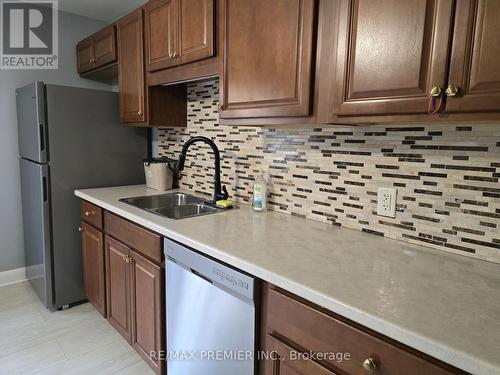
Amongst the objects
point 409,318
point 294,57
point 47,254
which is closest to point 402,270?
point 409,318

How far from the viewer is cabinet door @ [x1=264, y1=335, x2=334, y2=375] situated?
898 millimetres

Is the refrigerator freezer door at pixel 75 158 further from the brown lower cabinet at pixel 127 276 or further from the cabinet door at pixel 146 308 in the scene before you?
the cabinet door at pixel 146 308

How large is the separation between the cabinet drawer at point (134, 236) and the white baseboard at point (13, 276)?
1.48m

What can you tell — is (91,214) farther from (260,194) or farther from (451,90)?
(451,90)

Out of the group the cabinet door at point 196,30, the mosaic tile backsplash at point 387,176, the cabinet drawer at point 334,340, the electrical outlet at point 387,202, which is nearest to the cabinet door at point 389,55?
the mosaic tile backsplash at point 387,176

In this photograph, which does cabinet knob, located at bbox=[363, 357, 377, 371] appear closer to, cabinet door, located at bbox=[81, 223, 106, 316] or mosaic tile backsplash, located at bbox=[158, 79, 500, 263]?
mosaic tile backsplash, located at bbox=[158, 79, 500, 263]

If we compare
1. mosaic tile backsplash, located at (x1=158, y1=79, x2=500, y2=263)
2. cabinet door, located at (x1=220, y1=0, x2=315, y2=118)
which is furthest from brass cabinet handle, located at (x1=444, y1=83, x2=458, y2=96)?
cabinet door, located at (x1=220, y1=0, x2=315, y2=118)

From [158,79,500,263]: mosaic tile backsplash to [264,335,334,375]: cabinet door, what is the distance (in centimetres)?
64

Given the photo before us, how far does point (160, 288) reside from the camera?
150 centimetres

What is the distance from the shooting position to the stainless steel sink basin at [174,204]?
2.02 m

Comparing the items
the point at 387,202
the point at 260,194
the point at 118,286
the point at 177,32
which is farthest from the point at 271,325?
the point at 177,32

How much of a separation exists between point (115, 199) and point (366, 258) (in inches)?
61.1

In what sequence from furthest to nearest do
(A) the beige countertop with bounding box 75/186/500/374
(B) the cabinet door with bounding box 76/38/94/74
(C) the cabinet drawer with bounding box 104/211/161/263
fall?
1. (B) the cabinet door with bounding box 76/38/94/74
2. (C) the cabinet drawer with bounding box 104/211/161/263
3. (A) the beige countertop with bounding box 75/186/500/374

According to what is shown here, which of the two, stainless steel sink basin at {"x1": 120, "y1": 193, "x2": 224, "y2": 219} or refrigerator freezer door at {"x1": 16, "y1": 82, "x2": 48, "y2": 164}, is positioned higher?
refrigerator freezer door at {"x1": 16, "y1": 82, "x2": 48, "y2": 164}
